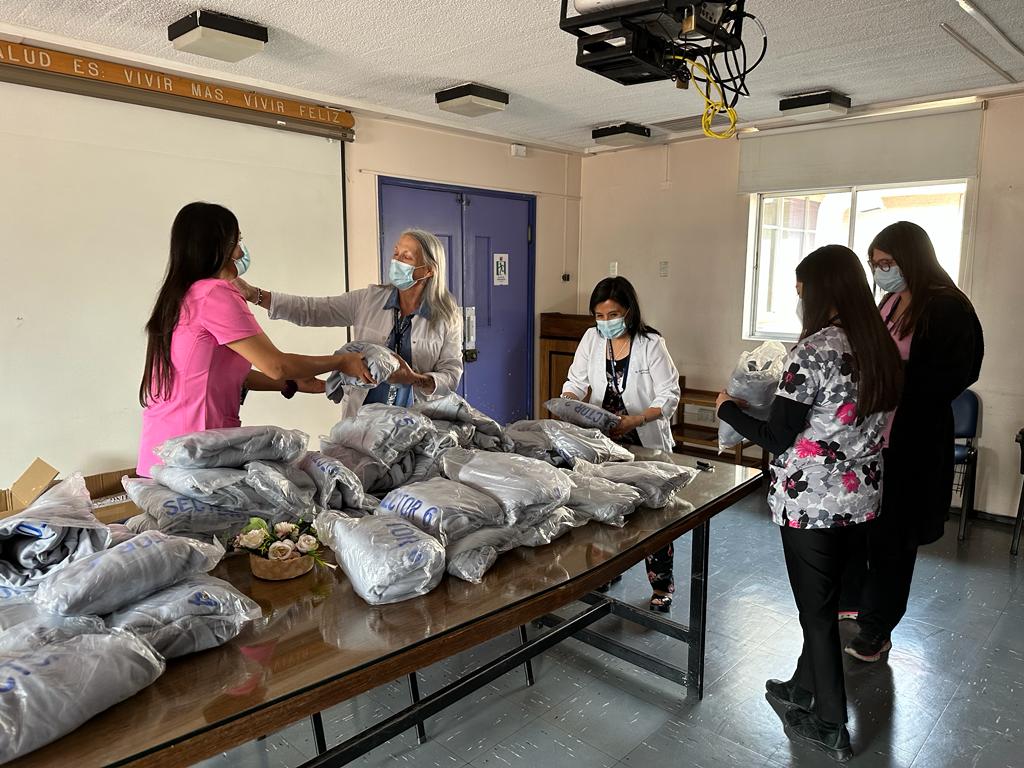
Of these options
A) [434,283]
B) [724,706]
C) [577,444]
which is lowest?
[724,706]

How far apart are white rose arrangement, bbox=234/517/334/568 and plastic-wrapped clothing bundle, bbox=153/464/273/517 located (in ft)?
0.15

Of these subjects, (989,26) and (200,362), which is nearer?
(200,362)

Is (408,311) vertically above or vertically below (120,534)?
above

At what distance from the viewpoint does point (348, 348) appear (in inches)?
94.6

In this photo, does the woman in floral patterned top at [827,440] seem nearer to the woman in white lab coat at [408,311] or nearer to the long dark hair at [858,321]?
the long dark hair at [858,321]

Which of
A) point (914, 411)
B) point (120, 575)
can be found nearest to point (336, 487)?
point (120, 575)

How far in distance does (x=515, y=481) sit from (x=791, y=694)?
1509 millimetres

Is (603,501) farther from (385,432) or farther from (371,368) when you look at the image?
(371,368)

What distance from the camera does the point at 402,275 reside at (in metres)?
2.92

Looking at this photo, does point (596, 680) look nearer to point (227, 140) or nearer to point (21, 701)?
point (21, 701)

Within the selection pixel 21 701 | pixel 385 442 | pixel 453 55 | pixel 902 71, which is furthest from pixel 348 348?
pixel 902 71

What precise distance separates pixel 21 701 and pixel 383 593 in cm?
63

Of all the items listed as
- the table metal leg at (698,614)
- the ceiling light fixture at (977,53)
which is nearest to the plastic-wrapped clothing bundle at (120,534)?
the table metal leg at (698,614)

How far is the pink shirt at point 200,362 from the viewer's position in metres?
2.01
